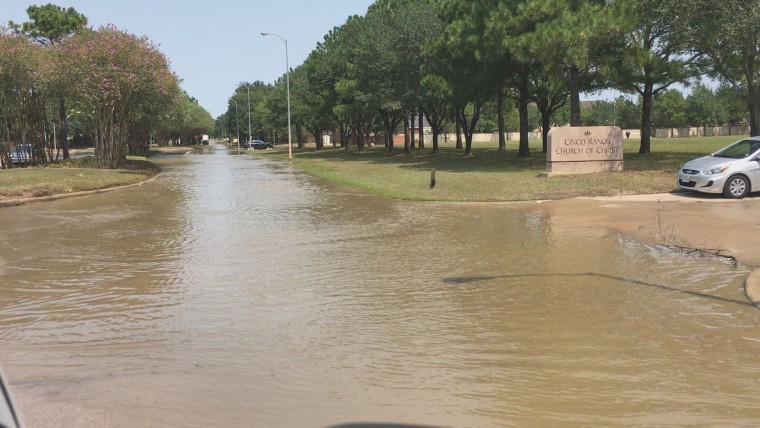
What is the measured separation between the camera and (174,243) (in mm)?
10734

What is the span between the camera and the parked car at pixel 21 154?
3006 cm

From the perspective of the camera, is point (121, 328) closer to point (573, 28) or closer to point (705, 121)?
point (573, 28)

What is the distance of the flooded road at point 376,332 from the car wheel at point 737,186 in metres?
5.77

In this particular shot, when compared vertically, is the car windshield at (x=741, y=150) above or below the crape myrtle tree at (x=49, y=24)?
below

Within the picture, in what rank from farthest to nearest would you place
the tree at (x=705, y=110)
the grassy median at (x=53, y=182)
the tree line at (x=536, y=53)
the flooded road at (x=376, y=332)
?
the tree at (x=705, y=110) → the tree line at (x=536, y=53) → the grassy median at (x=53, y=182) → the flooded road at (x=376, y=332)

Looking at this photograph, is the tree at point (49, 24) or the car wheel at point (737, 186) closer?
the car wheel at point (737, 186)

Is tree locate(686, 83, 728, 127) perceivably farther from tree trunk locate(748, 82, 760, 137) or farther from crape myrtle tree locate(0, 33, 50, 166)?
crape myrtle tree locate(0, 33, 50, 166)

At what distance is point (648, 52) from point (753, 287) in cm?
2123

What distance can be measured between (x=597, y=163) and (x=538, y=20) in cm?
654

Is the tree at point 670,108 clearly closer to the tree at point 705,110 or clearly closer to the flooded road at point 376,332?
the tree at point 705,110

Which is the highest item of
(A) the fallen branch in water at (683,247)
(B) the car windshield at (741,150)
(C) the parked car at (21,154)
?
(C) the parked car at (21,154)

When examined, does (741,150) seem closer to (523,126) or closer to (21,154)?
(523,126)

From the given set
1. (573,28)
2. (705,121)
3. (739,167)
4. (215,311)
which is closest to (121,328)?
(215,311)

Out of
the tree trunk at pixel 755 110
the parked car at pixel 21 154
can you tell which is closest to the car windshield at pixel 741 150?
the tree trunk at pixel 755 110
